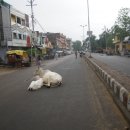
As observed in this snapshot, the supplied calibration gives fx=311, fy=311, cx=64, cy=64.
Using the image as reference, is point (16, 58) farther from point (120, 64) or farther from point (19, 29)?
point (19, 29)

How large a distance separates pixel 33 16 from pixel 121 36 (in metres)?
35.1

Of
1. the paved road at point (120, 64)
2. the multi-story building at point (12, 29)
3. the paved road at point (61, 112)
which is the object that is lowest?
the paved road at point (120, 64)

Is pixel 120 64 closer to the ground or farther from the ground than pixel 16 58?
closer to the ground

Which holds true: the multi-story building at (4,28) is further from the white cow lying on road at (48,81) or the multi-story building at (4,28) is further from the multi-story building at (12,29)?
the white cow lying on road at (48,81)

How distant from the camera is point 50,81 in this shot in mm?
14891

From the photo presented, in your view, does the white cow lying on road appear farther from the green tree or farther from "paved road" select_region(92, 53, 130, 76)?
the green tree

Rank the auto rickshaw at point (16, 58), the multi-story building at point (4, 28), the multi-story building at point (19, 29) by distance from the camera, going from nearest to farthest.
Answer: the auto rickshaw at point (16, 58), the multi-story building at point (4, 28), the multi-story building at point (19, 29)

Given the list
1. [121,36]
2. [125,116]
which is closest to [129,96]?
Answer: [125,116]

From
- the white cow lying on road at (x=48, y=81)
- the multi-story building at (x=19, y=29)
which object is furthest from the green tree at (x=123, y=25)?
the white cow lying on road at (x=48, y=81)

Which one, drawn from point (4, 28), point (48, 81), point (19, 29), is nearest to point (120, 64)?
point (48, 81)

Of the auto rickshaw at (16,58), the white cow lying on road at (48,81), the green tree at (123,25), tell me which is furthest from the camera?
the green tree at (123,25)

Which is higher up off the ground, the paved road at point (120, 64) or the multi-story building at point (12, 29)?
the multi-story building at point (12, 29)

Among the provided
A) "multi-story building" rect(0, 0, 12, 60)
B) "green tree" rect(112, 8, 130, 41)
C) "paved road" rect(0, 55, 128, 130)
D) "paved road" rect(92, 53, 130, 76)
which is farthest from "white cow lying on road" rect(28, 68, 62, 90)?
"green tree" rect(112, 8, 130, 41)

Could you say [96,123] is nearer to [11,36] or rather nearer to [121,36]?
[11,36]
